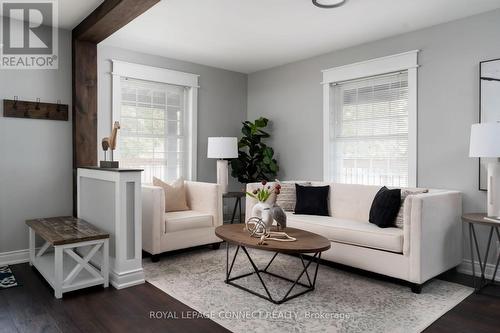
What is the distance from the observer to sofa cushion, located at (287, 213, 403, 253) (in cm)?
305

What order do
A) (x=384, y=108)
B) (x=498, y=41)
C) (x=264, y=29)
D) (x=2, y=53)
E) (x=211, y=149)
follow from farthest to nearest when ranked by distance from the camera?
1. (x=211, y=149)
2. (x=384, y=108)
3. (x=264, y=29)
4. (x=2, y=53)
5. (x=498, y=41)

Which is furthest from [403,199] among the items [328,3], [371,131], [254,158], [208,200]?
[254,158]

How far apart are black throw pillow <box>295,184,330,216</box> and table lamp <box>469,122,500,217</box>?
61.0 inches

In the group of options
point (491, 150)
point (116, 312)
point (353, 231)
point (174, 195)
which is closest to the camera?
point (116, 312)

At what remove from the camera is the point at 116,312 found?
2518 mm

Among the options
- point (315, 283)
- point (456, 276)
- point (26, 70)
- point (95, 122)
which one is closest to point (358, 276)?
point (315, 283)

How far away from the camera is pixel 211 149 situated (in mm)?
4742

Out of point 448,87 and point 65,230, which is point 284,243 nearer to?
point 65,230

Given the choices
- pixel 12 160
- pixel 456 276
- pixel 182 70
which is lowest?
pixel 456 276

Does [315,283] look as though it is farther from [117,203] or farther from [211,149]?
[211,149]

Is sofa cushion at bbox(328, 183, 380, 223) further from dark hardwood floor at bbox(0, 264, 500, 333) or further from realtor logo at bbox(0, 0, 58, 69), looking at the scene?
realtor logo at bbox(0, 0, 58, 69)

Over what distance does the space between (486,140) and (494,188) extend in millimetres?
430

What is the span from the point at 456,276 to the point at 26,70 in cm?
472

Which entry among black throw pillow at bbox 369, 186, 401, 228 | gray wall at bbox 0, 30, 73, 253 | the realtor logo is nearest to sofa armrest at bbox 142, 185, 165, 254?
gray wall at bbox 0, 30, 73, 253
